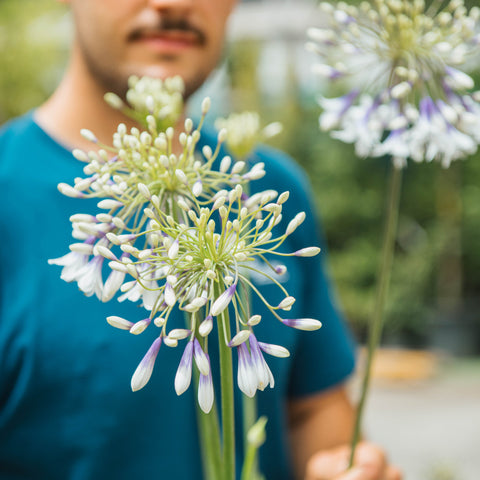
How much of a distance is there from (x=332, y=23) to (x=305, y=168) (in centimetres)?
496

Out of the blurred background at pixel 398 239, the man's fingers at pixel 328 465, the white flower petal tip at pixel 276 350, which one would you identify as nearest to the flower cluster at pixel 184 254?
the white flower petal tip at pixel 276 350

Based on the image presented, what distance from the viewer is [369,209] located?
200 inches

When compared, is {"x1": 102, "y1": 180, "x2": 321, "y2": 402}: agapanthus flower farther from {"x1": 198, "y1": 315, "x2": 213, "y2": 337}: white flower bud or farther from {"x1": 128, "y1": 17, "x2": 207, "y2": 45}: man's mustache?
{"x1": 128, "y1": 17, "x2": 207, "y2": 45}: man's mustache

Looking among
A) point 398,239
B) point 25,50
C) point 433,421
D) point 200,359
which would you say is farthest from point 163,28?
point 25,50

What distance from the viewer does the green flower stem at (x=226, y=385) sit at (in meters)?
0.36

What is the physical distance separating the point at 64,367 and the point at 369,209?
4.41 meters

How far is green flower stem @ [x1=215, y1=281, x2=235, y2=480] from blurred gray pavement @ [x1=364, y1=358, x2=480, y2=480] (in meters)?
3.24

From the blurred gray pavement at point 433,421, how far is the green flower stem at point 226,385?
10.6 ft

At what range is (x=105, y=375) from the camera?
2.98ft

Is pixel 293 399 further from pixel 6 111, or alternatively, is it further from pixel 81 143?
pixel 6 111

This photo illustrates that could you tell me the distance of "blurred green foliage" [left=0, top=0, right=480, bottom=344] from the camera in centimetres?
495

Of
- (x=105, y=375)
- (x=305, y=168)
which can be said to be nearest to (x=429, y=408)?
(x=305, y=168)

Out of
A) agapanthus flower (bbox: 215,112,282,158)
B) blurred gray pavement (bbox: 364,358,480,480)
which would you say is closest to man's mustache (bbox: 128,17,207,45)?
agapanthus flower (bbox: 215,112,282,158)

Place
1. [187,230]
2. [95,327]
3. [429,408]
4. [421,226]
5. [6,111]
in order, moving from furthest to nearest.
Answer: [6,111] < [421,226] < [429,408] < [95,327] < [187,230]
